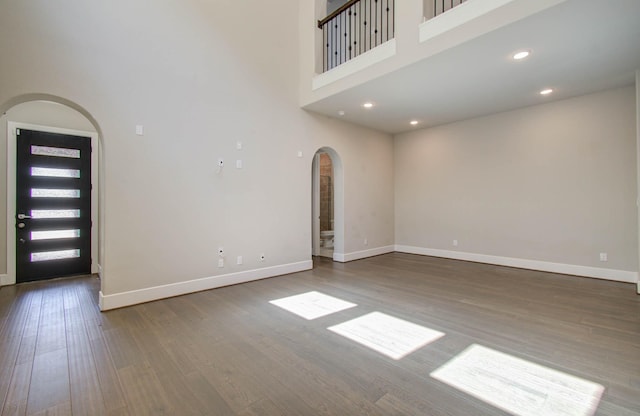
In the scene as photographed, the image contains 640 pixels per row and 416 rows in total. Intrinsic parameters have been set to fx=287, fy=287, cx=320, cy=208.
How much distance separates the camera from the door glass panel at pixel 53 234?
4402 mm

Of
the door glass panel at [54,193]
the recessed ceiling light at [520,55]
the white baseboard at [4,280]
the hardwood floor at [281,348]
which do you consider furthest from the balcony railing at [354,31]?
the white baseboard at [4,280]

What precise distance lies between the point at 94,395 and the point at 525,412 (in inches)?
99.8

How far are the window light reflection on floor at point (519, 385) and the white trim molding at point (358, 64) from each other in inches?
134

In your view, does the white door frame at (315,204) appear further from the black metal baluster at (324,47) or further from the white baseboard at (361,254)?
the black metal baluster at (324,47)

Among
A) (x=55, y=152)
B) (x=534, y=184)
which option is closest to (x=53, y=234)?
(x=55, y=152)

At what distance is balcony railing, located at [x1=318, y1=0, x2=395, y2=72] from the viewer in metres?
4.95

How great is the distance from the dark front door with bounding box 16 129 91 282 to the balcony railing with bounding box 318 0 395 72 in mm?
4434

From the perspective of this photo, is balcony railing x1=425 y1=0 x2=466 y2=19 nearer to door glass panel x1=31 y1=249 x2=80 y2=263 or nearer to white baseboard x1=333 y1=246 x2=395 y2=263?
white baseboard x1=333 y1=246 x2=395 y2=263

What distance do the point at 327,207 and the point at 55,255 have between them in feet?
17.7

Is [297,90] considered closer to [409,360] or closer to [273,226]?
[273,226]

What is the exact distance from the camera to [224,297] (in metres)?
3.61

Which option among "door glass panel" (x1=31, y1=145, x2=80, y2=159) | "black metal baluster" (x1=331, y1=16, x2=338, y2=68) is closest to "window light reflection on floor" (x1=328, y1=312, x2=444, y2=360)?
"black metal baluster" (x1=331, y1=16, x2=338, y2=68)

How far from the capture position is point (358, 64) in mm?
4004

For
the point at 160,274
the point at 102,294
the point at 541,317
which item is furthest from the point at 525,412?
the point at 102,294
